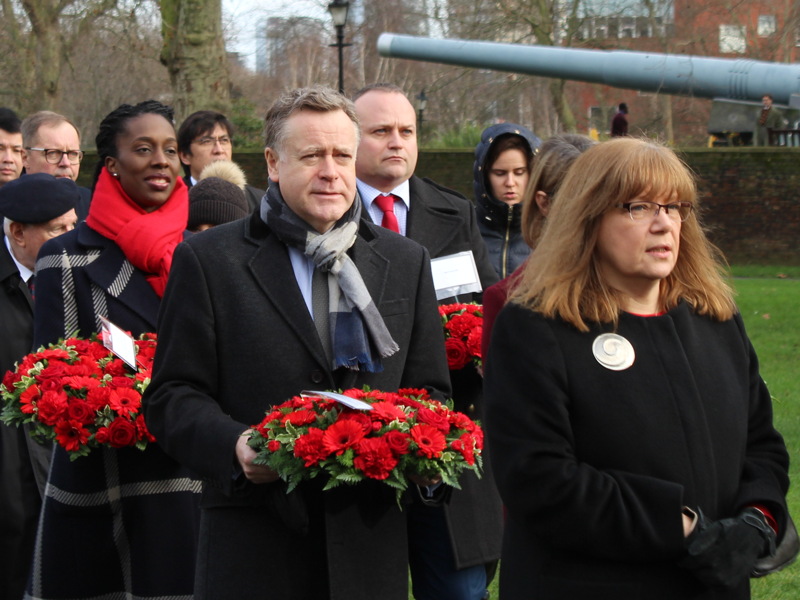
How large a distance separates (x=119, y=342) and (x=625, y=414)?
193 cm

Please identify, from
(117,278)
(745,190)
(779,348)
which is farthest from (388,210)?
(745,190)

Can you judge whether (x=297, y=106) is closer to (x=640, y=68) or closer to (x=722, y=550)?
(x=722, y=550)

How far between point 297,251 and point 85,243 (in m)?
1.36

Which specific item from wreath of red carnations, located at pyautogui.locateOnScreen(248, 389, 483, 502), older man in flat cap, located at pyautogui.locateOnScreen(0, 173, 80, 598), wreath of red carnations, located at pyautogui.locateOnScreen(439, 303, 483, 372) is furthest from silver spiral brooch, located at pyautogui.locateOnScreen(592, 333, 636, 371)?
older man in flat cap, located at pyautogui.locateOnScreen(0, 173, 80, 598)

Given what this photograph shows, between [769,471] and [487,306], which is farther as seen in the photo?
[487,306]

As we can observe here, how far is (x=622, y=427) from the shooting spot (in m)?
2.96

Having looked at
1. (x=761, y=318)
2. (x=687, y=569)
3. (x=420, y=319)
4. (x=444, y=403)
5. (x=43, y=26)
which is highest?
(x=43, y=26)

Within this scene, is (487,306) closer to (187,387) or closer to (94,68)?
(187,387)

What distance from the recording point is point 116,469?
4.40 m

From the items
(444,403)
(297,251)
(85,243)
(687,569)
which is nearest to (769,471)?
(687,569)

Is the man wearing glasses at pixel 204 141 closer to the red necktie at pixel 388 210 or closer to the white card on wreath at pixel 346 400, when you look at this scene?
the red necktie at pixel 388 210

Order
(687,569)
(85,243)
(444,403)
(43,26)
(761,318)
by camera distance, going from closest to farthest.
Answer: (687,569) → (444,403) → (85,243) → (761,318) → (43,26)

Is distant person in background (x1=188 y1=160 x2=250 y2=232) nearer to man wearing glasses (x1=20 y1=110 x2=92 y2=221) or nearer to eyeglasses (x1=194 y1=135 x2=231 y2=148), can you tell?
man wearing glasses (x1=20 y1=110 x2=92 y2=221)

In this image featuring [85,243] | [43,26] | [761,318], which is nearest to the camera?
[85,243]
